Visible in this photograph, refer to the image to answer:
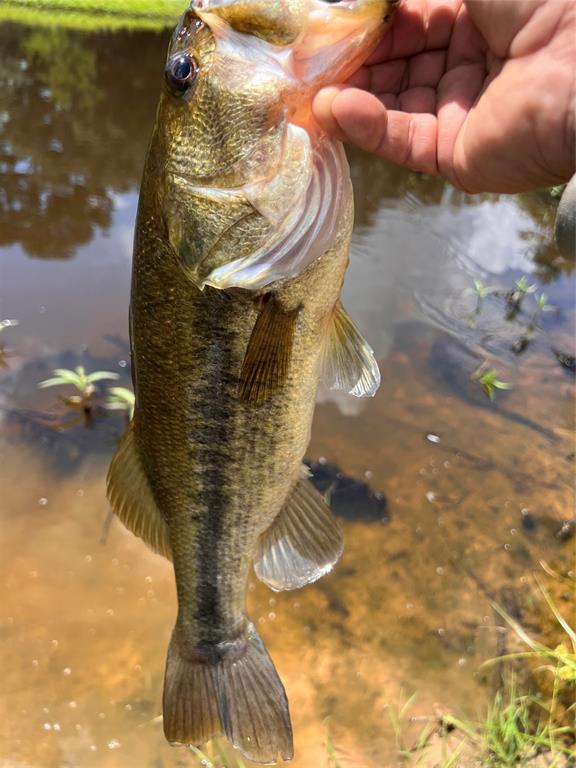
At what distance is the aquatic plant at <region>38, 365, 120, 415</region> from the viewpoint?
4352 mm

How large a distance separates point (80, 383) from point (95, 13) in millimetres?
20656

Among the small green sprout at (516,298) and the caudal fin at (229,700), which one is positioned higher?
the caudal fin at (229,700)

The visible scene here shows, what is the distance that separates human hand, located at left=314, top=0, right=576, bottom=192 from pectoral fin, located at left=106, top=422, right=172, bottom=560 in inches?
47.0

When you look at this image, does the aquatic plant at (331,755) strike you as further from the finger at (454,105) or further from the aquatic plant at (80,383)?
the aquatic plant at (80,383)

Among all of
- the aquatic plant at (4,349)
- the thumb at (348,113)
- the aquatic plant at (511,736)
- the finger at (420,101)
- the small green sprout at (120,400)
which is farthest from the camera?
the aquatic plant at (4,349)

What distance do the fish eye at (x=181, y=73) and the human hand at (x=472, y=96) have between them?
0.33m

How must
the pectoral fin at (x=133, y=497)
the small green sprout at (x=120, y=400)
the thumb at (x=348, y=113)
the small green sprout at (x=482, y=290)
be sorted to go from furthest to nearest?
1. the small green sprout at (x=482, y=290)
2. the small green sprout at (x=120, y=400)
3. the pectoral fin at (x=133, y=497)
4. the thumb at (x=348, y=113)

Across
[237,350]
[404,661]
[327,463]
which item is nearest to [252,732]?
[237,350]

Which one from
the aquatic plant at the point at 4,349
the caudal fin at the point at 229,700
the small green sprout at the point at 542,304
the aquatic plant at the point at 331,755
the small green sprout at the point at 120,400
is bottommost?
the aquatic plant at the point at 331,755

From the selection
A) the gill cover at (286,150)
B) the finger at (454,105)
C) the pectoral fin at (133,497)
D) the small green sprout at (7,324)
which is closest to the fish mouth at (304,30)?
Answer: the gill cover at (286,150)

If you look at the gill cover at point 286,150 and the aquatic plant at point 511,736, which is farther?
the aquatic plant at point 511,736

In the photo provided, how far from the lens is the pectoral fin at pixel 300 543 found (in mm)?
2055

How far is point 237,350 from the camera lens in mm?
1632

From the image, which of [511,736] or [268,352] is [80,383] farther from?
[511,736]
